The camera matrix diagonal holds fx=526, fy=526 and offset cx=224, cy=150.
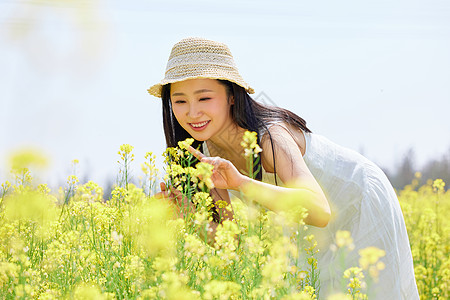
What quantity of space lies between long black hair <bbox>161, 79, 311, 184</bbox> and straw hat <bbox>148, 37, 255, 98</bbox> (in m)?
0.06

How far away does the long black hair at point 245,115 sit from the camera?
2.71 meters

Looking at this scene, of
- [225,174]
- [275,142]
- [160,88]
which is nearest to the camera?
[225,174]

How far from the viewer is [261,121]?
2746mm

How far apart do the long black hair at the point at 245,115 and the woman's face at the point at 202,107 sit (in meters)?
0.08

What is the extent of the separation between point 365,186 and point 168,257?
143cm

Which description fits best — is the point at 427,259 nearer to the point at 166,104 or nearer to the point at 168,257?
the point at 166,104

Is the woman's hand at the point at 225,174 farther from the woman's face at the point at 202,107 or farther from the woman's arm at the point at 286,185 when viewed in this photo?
the woman's face at the point at 202,107

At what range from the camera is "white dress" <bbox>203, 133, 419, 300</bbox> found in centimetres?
278

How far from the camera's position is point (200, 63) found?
108 inches

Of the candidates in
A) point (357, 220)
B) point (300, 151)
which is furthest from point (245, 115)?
point (357, 220)

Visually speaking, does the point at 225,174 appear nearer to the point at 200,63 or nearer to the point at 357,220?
the point at 200,63

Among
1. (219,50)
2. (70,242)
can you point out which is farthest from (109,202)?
(219,50)

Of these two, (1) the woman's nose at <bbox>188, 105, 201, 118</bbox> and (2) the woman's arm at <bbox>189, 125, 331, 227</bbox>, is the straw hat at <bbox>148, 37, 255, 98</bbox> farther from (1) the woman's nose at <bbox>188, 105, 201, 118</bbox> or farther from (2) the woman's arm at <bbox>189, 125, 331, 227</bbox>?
(2) the woman's arm at <bbox>189, 125, 331, 227</bbox>

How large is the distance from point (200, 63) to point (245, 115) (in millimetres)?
360
